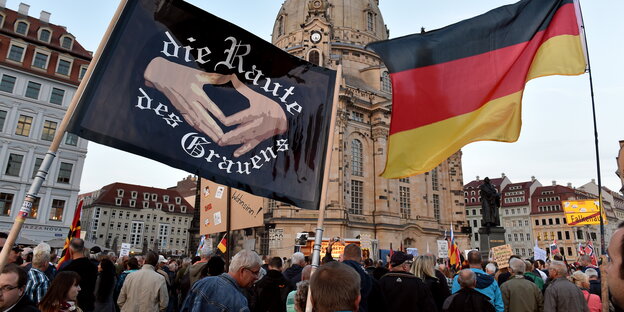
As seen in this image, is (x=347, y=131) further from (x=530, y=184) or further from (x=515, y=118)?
(x=530, y=184)

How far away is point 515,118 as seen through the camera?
15.0 ft

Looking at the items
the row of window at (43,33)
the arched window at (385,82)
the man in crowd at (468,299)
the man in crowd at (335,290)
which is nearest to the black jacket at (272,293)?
the man in crowd at (468,299)

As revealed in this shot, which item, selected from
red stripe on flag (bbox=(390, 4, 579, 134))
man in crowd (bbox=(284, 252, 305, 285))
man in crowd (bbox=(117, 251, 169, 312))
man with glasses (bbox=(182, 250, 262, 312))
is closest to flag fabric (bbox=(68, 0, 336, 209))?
man with glasses (bbox=(182, 250, 262, 312))

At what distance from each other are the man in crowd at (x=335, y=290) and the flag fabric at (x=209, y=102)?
2.01 metres

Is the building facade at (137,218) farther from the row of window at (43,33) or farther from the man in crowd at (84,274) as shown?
the man in crowd at (84,274)

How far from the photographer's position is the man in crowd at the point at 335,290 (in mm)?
2281

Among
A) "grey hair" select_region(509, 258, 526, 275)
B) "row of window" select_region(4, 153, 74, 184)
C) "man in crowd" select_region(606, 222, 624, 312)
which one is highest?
"row of window" select_region(4, 153, 74, 184)

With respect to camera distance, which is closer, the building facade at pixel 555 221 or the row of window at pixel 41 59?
the row of window at pixel 41 59

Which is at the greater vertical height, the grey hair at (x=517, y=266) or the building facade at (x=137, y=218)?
the building facade at (x=137, y=218)

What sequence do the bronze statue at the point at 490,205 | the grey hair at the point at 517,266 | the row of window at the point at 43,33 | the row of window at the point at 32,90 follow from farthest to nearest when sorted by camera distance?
the row of window at the point at 43,33, the row of window at the point at 32,90, the bronze statue at the point at 490,205, the grey hair at the point at 517,266

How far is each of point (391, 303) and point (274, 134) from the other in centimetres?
271

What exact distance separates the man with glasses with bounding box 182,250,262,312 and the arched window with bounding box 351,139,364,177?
34.8m

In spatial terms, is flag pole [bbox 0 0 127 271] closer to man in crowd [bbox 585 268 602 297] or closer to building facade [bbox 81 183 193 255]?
man in crowd [bbox 585 268 602 297]

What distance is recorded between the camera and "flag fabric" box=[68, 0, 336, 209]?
145 inches
